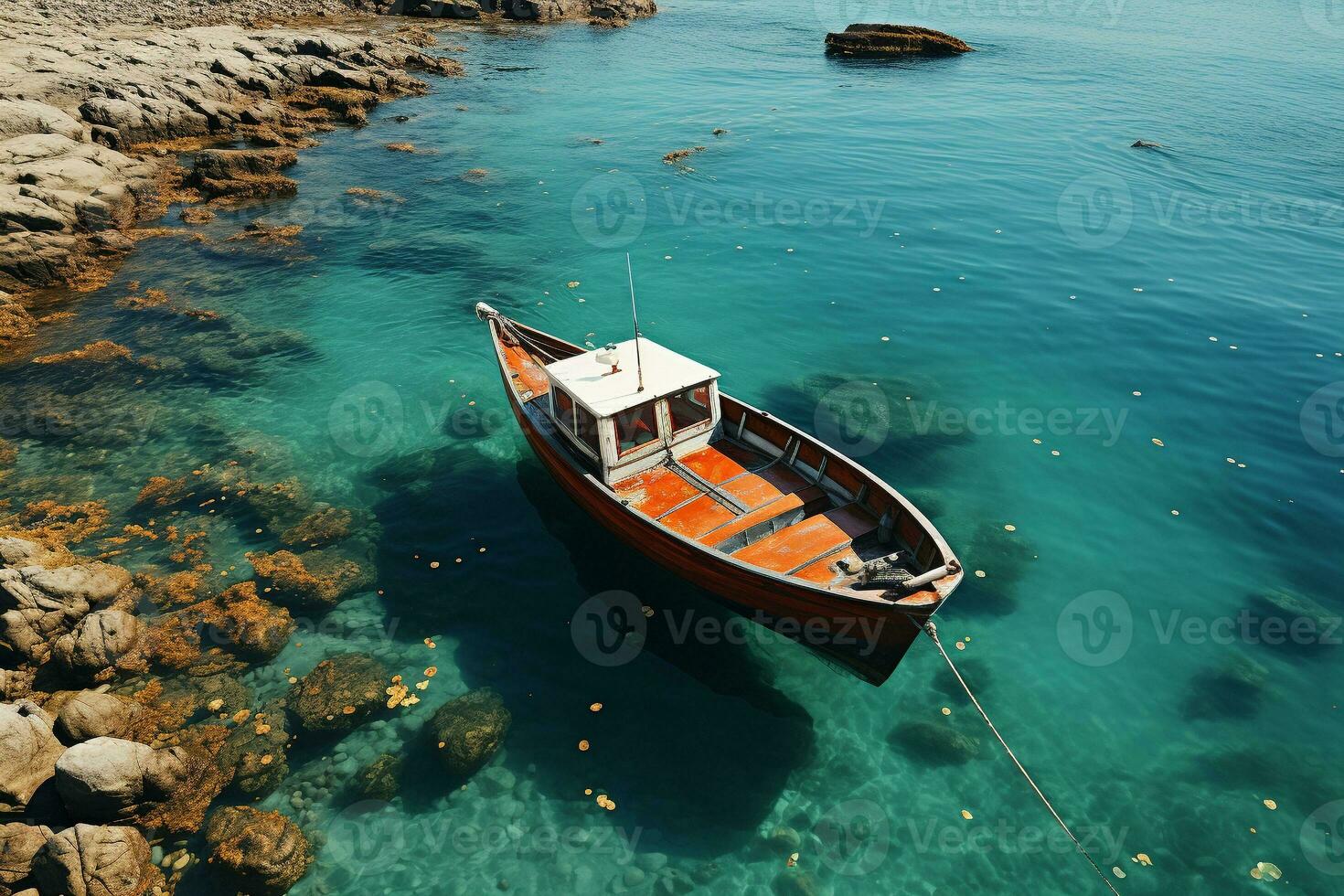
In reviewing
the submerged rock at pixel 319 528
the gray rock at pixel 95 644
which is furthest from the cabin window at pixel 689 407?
the gray rock at pixel 95 644

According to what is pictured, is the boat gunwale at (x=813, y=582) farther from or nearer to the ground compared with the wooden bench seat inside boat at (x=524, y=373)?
nearer to the ground

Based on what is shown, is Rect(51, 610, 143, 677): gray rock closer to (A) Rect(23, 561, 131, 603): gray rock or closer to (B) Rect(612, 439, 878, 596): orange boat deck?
(A) Rect(23, 561, 131, 603): gray rock

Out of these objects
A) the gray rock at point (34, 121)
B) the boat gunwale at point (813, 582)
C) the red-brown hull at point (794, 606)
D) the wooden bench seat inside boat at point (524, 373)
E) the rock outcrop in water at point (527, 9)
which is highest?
the rock outcrop in water at point (527, 9)

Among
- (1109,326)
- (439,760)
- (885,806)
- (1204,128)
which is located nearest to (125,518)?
(439,760)

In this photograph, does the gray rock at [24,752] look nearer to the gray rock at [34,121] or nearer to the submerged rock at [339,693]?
the submerged rock at [339,693]

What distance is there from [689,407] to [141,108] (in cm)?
4485

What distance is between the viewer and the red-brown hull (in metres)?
10.8

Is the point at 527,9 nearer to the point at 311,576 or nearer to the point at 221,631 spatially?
the point at 311,576

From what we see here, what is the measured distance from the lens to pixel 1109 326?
2458 centimetres

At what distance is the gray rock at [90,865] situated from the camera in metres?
9.10

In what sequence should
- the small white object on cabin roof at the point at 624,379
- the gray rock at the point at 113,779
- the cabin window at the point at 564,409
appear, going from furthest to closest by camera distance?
the cabin window at the point at 564,409 → the small white object on cabin roof at the point at 624,379 → the gray rock at the point at 113,779

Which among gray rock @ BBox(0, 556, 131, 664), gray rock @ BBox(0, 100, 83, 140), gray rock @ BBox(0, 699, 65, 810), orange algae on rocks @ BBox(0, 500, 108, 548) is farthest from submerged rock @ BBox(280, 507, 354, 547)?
gray rock @ BBox(0, 100, 83, 140)

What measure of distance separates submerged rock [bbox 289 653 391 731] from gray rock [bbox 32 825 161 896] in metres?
2.80

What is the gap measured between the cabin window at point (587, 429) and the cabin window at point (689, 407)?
1.79m
